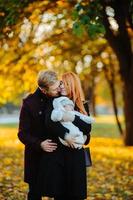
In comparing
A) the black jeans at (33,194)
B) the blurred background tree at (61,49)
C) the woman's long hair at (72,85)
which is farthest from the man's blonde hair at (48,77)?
the blurred background tree at (61,49)

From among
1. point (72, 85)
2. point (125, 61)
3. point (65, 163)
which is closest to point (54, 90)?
point (72, 85)

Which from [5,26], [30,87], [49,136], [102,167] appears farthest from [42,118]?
[30,87]

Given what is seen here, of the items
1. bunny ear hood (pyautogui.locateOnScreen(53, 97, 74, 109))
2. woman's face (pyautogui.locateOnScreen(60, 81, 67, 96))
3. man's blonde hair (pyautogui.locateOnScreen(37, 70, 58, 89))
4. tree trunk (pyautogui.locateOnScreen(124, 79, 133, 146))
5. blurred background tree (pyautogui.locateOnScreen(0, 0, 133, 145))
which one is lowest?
tree trunk (pyautogui.locateOnScreen(124, 79, 133, 146))

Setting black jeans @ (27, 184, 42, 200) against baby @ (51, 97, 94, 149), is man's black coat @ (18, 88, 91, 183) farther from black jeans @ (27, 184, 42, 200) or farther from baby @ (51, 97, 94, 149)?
black jeans @ (27, 184, 42, 200)

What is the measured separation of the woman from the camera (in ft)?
21.1

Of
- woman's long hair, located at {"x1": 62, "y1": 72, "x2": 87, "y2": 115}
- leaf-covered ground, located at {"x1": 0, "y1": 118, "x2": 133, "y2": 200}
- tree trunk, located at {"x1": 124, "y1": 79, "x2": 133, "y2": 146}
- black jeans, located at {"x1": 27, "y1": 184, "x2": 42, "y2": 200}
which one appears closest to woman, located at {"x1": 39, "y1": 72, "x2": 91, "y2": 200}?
woman's long hair, located at {"x1": 62, "y1": 72, "x2": 87, "y2": 115}

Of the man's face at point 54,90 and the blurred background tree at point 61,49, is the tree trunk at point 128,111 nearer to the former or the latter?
the blurred background tree at point 61,49

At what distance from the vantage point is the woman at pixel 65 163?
6.43 metres

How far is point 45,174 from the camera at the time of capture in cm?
654

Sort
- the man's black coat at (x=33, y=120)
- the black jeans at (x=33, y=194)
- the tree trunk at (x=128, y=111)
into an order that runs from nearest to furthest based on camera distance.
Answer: the man's black coat at (x=33, y=120), the black jeans at (x=33, y=194), the tree trunk at (x=128, y=111)

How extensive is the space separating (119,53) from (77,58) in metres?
2.99

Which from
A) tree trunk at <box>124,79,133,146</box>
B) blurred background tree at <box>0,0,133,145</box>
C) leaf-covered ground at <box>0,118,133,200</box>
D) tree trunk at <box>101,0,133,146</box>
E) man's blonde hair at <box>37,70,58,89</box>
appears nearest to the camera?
man's blonde hair at <box>37,70,58,89</box>

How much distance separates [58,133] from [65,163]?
1.15 ft

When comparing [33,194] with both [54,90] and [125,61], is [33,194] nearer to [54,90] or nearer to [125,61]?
[54,90]
